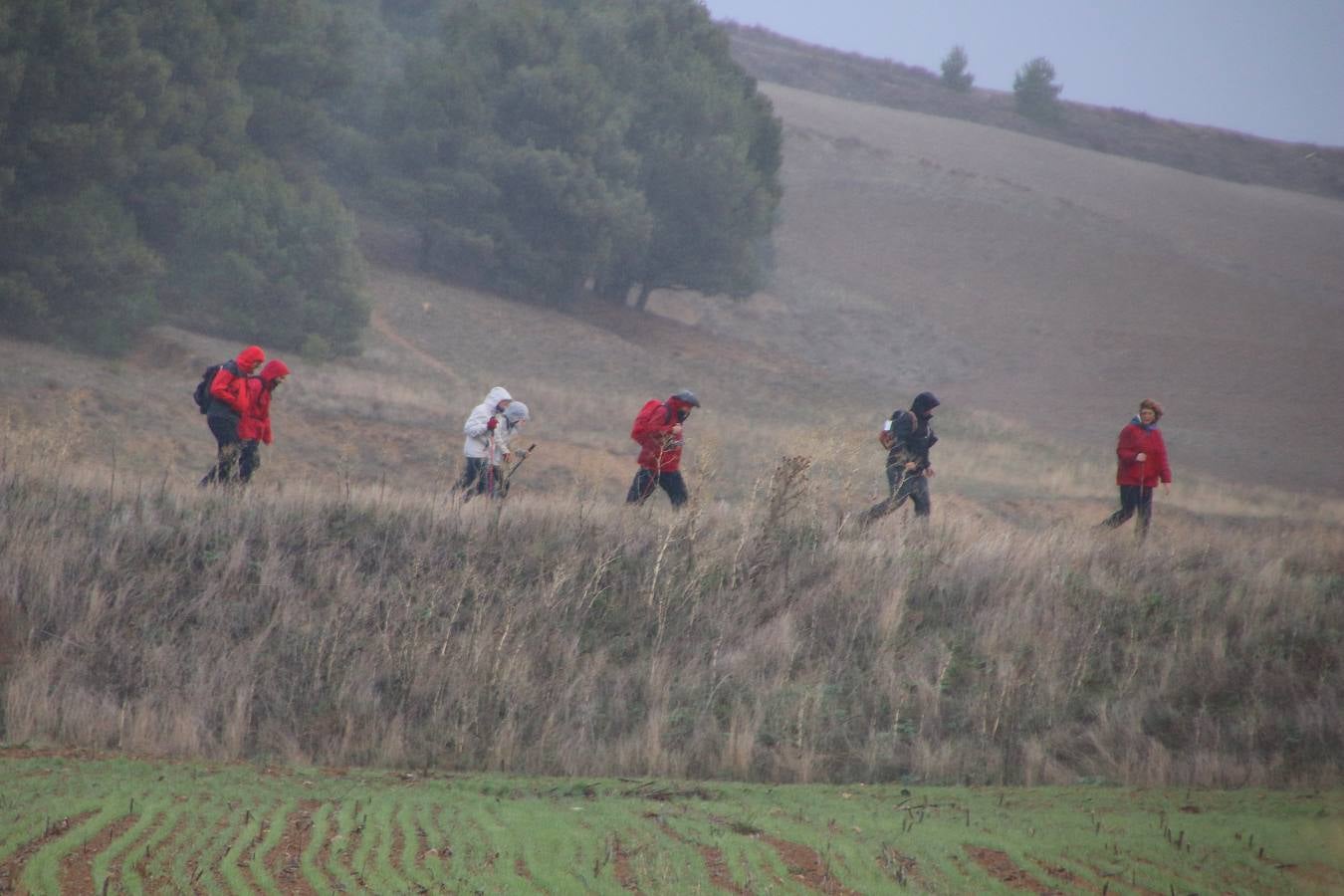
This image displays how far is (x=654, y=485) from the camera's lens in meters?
11.8

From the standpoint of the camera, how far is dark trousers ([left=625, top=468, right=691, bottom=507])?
39.1 feet

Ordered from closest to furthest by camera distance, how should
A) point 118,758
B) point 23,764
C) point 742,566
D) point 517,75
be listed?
1. point 23,764
2. point 118,758
3. point 742,566
4. point 517,75

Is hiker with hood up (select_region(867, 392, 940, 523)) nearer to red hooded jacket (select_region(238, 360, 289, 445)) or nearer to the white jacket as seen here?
the white jacket

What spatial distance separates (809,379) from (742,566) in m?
33.0

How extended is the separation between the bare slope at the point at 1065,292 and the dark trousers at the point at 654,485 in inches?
1032

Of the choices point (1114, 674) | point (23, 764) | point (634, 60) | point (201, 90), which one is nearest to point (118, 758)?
point (23, 764)

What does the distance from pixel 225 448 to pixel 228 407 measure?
0.38 meters

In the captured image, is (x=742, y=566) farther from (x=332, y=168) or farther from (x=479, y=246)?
(x=332, y=168)

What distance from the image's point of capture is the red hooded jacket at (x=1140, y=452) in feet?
42.2

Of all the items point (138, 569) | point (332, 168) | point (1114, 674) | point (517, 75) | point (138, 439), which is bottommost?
point (138, 439)

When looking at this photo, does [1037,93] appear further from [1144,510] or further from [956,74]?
[1144,510]

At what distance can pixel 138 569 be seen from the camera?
1002 centimetres

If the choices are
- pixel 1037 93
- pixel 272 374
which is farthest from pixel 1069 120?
pixel 272 374

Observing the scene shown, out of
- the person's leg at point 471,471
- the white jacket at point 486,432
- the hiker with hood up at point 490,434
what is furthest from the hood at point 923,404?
the person's leg at point 471,471
